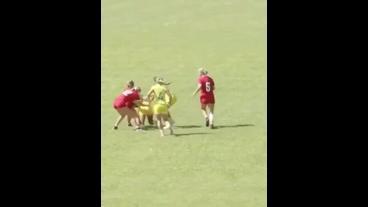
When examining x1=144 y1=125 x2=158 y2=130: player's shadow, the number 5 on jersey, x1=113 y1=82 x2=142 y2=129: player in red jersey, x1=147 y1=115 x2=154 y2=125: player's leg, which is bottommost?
x1=144 y1=125 x2=158 y2=130: player's shadow

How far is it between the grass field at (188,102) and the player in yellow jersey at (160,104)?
1.38 ft

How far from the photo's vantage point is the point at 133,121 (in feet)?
74.0

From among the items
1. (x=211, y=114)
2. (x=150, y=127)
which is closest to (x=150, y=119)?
(x=150, y=127)

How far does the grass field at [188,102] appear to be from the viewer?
15.8 metres

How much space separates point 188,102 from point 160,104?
5.37 meters

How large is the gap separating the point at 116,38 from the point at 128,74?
8.35 metres

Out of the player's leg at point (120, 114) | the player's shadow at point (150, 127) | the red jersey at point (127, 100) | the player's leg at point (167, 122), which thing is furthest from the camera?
the player's shadow at point (150, 127)

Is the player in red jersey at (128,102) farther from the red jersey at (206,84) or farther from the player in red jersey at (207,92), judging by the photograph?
the red jersey at (206,84)

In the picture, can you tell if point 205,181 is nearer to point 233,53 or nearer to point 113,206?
point 113,206

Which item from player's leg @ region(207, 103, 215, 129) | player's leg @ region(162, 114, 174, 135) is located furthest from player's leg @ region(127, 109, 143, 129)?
player's leg @ region(207, 103, 215, 129)

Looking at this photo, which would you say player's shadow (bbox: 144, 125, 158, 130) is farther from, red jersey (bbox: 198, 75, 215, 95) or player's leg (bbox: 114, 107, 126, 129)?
red jersey (bbox: 198, 75, 215, 95)

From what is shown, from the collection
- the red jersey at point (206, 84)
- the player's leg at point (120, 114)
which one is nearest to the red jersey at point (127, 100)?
the player's leg at point (120, 114)

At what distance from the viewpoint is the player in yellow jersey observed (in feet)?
65.8

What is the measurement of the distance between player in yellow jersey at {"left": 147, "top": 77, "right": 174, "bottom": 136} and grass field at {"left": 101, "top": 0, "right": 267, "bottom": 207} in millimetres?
421
